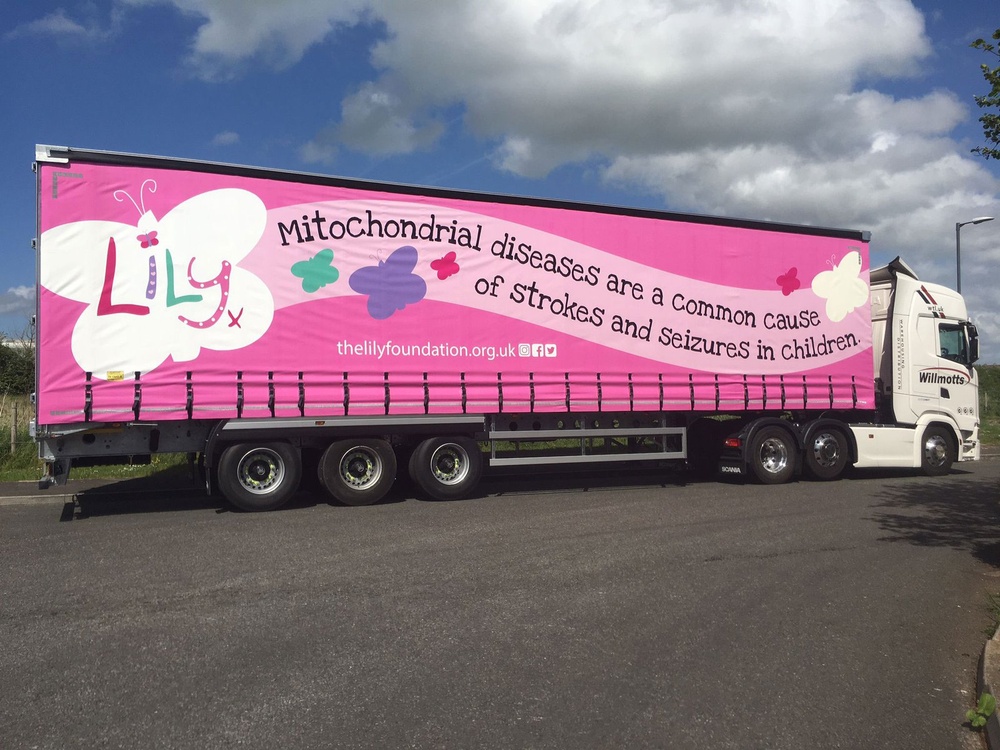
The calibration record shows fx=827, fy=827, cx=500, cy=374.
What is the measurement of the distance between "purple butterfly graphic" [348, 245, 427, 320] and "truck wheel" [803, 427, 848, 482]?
23.6 feet

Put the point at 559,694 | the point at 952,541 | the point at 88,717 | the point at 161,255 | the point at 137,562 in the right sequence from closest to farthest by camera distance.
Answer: the point at 88,717 → the point at 559,694 → the point at 137,562 → the point at 952,541 → the point at 161,255

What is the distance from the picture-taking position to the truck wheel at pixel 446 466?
11227 mm

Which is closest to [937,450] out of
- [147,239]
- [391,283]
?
Result: [391,283]

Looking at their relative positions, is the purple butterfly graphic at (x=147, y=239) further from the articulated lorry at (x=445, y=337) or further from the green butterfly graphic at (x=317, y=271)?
the green butterfly graphic at (x=317, y=271)

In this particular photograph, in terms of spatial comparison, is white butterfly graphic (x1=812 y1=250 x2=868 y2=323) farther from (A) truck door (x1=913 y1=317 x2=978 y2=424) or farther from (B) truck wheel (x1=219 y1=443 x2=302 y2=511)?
(B) truck wheel (x1=219 y1=443 x2=302 y2=511)

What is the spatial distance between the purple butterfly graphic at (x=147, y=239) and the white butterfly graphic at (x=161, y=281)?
1 centimetres

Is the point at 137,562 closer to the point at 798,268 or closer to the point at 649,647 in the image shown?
the point at 649,647

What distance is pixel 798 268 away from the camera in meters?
14.1

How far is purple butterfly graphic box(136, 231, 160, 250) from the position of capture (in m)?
9.88

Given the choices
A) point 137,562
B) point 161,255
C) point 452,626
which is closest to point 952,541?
point 452,626

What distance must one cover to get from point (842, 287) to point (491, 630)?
11.2 metres

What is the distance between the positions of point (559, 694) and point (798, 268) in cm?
1131

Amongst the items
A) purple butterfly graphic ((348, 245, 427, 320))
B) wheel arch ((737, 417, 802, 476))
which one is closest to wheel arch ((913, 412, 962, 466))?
wheel arch ((737, 417, 802, 476))

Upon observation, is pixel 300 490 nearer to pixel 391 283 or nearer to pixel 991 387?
pixel 391 283
